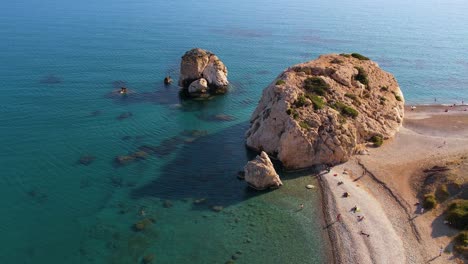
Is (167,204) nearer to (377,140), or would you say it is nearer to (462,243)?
(462,243)

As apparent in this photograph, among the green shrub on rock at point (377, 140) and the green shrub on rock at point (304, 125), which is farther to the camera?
the green shrub on rock at point (377, 140)

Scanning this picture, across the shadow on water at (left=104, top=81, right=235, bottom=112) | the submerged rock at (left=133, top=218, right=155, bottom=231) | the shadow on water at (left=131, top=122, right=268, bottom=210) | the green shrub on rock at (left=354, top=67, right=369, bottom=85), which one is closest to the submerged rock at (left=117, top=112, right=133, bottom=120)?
the shadow on water at (left=104, top=81, right=235, bottom=112)

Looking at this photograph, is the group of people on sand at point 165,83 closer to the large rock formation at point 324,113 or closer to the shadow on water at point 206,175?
the shadow on water at point 206,175

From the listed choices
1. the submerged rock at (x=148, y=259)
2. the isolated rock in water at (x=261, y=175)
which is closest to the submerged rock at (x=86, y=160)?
the submerged rock at (x=148, y=259)

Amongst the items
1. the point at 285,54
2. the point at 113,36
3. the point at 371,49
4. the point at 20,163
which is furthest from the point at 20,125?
the point at 371,49

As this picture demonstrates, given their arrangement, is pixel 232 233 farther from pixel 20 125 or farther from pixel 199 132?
pixel 20 125

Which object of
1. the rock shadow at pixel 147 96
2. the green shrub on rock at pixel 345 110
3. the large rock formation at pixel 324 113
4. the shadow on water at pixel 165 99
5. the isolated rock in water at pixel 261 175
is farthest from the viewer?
the rock shadow at pixel 147 96
